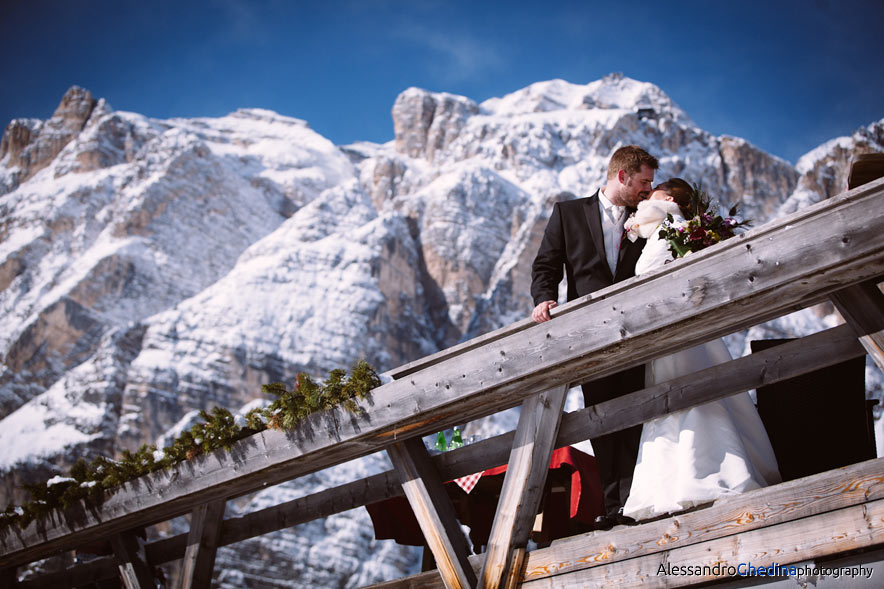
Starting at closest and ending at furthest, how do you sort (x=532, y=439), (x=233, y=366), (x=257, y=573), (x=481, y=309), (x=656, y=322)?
(x=656, y=322), (x=532, y=439), (x=257, y=573), (x=233, y=366), (x=481, y=309)

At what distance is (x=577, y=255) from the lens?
16.1 ft

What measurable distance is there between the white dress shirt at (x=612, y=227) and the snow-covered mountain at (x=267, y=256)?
169ft

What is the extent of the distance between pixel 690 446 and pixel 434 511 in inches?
61.2

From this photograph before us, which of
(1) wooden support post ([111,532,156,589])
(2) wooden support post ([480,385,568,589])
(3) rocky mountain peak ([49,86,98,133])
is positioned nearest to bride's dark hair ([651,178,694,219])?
(2) wooden support post ([480,385,568,589])

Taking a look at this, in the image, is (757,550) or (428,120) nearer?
(757,550)

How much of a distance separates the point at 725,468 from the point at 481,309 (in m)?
74.9

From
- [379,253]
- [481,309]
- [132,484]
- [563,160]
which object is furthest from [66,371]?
[132,484]

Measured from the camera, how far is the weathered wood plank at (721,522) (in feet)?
11.9

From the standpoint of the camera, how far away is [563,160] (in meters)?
103

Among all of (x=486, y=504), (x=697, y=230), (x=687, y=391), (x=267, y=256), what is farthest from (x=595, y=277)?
(x=267, y=256)

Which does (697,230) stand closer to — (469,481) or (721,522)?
(721,522)

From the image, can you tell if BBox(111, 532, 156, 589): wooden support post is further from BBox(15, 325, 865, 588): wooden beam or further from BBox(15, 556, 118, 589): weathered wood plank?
BBox(15, 325, 865, 588): wooden beam

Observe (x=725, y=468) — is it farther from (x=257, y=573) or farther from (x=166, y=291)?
(x=166, y=291)

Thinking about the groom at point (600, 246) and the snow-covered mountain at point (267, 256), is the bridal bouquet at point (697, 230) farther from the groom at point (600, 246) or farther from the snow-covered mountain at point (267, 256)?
the snow-covered mountain at point (267, 256)
